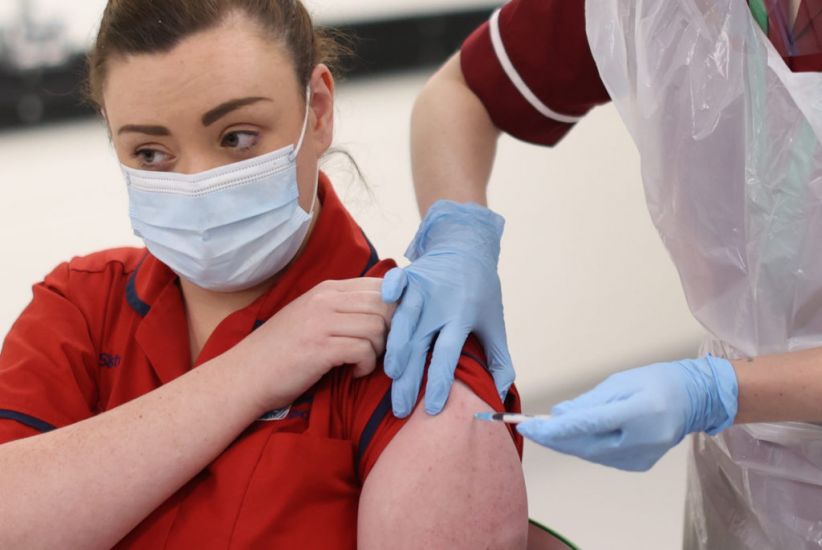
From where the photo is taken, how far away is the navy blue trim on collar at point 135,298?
1523 mm

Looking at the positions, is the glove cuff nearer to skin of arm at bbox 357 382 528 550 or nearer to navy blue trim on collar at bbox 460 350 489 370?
navy blue trim on collar at bbox 460 350 489 370

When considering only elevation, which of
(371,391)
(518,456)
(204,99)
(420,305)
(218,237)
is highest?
(204,99)

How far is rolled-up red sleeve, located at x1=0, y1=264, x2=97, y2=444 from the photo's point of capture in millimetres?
1417

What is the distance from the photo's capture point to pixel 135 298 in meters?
1.54

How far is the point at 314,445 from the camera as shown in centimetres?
133

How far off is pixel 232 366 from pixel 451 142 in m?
0.59

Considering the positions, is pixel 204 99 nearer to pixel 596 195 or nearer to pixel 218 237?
pixel 218 237

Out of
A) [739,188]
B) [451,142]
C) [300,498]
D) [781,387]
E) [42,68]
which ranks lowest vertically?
[300,498]

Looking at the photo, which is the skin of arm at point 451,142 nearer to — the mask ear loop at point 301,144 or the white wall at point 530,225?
the mask ear loop at point 301,144

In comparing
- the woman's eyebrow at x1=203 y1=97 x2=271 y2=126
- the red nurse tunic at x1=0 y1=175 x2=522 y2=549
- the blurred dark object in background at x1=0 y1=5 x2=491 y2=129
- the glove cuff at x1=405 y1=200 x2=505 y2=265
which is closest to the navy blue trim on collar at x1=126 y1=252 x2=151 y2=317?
the red nurse tunic at x1=0 y1=175 x2=522 y2=549

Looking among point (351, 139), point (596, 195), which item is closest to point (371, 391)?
point (351, 139)

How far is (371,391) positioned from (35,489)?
1.43ft

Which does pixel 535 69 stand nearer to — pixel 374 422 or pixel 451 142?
pixel 451 142

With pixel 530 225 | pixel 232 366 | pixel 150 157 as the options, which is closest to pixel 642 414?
pixel 232 366
